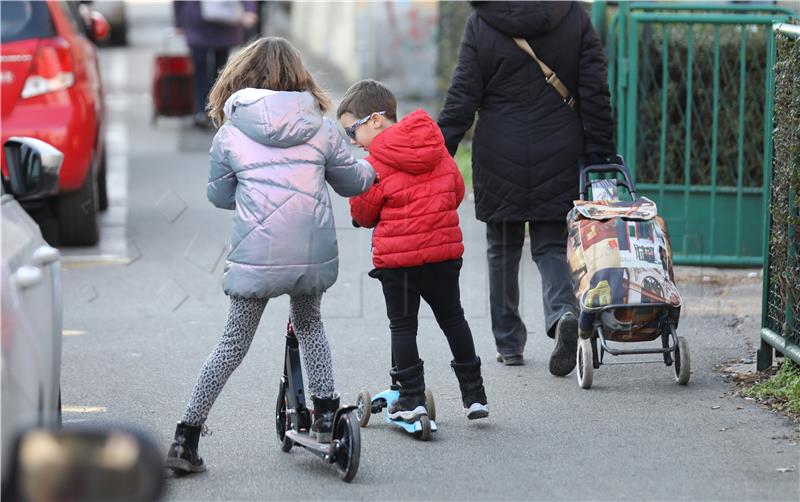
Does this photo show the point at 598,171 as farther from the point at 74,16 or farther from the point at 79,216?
the point at 74,16

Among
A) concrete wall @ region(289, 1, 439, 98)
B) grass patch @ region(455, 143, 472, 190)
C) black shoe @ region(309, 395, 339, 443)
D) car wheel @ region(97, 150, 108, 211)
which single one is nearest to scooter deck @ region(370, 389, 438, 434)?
black shoe @ region(309, 395, 339, 443)

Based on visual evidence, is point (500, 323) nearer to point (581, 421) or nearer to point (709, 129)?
point (581, 421)

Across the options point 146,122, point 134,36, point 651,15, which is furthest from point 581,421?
point 134,36

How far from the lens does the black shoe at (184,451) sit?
5.03m

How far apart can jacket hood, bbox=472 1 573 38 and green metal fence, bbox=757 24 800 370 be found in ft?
3.35

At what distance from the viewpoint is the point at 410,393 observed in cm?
562

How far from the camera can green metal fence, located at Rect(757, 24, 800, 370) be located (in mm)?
6012

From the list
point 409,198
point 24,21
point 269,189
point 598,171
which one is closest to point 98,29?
point 24,21

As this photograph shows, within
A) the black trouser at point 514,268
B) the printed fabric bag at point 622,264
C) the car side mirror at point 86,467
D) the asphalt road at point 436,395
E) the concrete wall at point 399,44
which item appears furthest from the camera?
the concrete wall at point 399,44

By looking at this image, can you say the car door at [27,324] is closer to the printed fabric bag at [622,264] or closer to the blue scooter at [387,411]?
the blue scooter at [387,411]

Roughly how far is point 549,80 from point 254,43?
1890 millimetres

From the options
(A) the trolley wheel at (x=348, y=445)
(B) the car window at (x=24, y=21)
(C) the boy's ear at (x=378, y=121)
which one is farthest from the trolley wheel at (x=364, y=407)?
(B) the car window at (x=24, y=21)

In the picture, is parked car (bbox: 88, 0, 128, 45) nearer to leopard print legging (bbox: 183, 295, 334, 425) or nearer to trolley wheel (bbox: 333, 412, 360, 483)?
leopard print legging (bbox: 183, 295, 334, 425)

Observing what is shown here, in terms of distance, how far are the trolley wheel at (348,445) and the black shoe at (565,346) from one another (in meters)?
1.75
